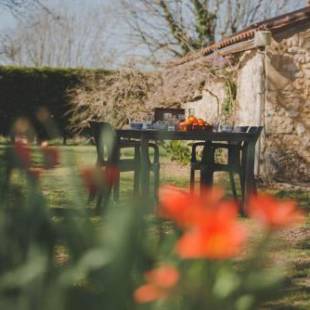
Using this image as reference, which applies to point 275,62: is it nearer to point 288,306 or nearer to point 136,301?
point 288,306

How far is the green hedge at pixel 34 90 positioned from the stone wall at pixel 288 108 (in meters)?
8.86

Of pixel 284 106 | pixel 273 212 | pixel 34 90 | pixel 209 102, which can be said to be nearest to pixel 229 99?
pixel 209 102

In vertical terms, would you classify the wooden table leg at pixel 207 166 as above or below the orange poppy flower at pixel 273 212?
below

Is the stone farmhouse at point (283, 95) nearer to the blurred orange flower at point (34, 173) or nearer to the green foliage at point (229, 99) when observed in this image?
the green foliage at point (229, 99)

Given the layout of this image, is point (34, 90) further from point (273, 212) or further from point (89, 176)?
point (273, 212)

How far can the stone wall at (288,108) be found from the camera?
31.3ft

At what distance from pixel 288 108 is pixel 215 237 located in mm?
9024

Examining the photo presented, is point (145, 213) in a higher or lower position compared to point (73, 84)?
lower

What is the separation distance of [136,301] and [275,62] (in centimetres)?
888

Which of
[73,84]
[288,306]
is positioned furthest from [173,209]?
[73,84]

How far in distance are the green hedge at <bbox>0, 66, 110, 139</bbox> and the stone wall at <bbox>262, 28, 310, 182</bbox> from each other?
29.1 feet

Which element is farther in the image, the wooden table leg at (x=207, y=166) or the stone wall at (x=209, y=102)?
the stone wall at (x=209, y=102)

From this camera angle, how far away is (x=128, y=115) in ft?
45.5

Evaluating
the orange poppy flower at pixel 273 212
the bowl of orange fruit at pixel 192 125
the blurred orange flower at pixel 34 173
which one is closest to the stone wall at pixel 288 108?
the bowl of orange fruit at pixel 192 125
